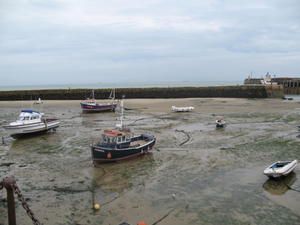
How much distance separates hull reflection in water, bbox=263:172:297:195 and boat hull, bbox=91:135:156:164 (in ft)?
21.8

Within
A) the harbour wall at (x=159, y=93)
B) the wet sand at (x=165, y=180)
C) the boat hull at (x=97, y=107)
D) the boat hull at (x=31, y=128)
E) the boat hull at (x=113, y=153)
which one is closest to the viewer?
the wet sand at (x=165, y=180)

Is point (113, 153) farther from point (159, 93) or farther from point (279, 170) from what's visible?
point (159, 93)

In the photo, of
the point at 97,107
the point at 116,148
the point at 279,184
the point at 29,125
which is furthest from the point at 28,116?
the point at 279,184

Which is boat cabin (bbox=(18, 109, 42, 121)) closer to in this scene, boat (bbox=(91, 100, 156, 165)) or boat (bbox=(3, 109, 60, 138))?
boat (bbox=(3, 109, 60, 138))

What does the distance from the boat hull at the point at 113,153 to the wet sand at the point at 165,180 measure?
338mm

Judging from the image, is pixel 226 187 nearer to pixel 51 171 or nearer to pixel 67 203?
pixel 67 203

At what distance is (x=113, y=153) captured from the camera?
16438 millimetres

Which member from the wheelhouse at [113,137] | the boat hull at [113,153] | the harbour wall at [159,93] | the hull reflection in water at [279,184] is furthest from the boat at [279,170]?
the harbour wall at [159,93]

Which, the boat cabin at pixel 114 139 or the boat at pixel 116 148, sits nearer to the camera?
the boat at pixel 116 148

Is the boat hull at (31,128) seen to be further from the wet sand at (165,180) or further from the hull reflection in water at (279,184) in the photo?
the hull reflection in water at (279,184)

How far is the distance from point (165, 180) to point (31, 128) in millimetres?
13738

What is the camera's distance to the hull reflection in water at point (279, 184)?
41.1 ft

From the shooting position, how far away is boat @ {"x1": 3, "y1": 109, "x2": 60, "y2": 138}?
23.3m

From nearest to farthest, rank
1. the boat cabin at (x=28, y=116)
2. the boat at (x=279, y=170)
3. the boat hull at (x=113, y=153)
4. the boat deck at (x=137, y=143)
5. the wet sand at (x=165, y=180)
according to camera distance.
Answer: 1. the wet sand at (x=165, y=180)
2. the boat at (x=279, y=170)
3. the boat hull at (x=113, y=153)
4. the boat deck at (x=137, y=143)
5. the boat cabin at (x=28, y=116)
